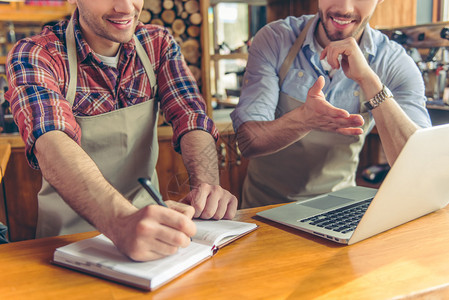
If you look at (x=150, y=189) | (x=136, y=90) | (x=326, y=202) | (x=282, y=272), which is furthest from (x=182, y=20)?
(x=282, y=272)

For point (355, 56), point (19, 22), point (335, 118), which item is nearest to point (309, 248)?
point (335, 118)

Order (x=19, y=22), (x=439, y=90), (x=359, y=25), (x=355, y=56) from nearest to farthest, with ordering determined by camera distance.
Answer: (x=355, y=56)
(x=359, y=25)
(x=439, y=90)
(x=19, y=22)

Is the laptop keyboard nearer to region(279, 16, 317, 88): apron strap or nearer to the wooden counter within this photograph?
region(279, 16, 317, 88): apron strap

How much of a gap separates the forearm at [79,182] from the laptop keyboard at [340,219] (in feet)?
1.41

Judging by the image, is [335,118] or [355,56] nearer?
[335,118]

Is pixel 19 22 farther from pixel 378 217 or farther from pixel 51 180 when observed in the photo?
pixel 378 217

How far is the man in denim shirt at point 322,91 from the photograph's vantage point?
4.84 feet

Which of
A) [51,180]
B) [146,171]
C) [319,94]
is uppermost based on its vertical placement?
[319,94]

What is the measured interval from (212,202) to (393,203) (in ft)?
1.33

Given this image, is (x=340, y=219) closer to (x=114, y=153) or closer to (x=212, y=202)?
(x=212, y=202)

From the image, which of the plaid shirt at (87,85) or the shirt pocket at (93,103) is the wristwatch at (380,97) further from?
the shirt pocket at (93,103)

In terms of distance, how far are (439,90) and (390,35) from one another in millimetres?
450

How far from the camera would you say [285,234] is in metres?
1.03

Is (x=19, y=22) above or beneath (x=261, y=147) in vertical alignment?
above
